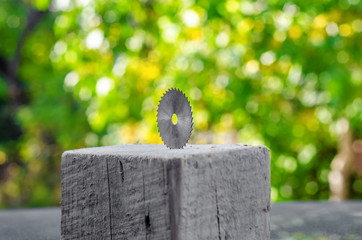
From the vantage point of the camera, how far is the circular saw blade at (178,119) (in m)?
2.03

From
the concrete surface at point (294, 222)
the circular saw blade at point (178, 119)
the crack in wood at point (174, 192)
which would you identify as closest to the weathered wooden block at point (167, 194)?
the crack in wood at point (174, 192)

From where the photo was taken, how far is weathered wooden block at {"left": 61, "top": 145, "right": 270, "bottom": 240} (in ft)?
5.46

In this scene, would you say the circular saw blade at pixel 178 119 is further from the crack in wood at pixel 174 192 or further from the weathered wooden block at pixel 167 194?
the crack in wood at pixel 174 192

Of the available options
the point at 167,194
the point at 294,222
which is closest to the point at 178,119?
the point at 167,194

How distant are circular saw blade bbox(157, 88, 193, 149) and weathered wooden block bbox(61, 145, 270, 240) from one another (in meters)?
0.14

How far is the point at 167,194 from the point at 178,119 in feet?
1.52

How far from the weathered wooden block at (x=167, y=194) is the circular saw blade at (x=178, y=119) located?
141mm

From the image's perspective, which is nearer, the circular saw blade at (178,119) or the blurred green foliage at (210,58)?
the circular saw blade at (178,119)

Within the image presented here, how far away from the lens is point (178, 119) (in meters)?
2.04

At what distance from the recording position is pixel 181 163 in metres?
1.64

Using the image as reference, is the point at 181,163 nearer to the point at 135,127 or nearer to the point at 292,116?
the point at 135,127

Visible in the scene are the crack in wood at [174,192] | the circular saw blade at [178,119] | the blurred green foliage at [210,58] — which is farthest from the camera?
the blurred green foliage at [210,58]

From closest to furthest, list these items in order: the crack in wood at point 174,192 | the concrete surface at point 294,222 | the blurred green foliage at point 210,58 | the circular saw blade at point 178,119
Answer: the crack in wood at point 174,192, the circular saw blade at point 178,119, the concrete surface at point 294,222, the blurred green foliage at point 210,58

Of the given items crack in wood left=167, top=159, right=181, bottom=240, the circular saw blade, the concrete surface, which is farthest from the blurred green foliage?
crack in wood left=167, top=159, right=181, bottom=240
